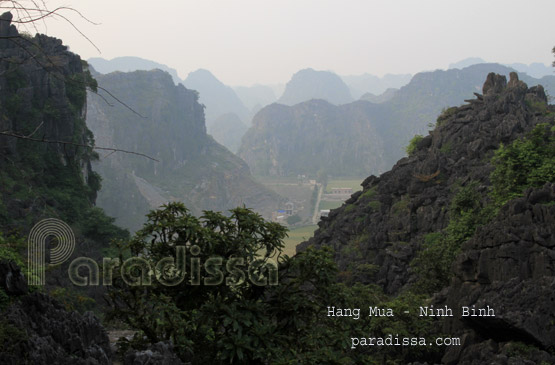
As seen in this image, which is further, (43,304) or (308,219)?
(308,219)

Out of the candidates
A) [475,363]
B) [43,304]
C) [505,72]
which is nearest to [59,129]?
[43,304]

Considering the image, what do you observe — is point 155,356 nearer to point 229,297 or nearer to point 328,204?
point 229,297

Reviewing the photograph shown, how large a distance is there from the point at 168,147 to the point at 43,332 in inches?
4466

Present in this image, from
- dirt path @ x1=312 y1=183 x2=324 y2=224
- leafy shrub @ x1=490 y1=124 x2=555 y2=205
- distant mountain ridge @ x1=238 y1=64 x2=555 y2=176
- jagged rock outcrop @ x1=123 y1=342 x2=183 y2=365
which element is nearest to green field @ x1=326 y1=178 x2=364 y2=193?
dirt path @ x1=312 y1=183 x2=324 y2=224

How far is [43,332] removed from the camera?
5.39 m

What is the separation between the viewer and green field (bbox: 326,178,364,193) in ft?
417

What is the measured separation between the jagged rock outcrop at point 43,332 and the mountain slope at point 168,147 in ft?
300

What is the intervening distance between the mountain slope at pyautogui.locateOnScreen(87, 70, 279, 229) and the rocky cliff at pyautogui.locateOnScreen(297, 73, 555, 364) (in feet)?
258

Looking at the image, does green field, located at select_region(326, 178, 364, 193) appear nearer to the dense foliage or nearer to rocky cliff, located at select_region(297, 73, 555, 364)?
rocky cliff, located at select_region(297, 73, 555, 364)

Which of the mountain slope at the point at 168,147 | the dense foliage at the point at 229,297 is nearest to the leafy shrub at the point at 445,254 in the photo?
the dense foliage at the point at 229,297

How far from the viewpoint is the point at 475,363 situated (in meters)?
8.04

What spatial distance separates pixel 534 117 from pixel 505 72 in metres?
202

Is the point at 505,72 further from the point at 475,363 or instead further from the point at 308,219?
the point at 475,363

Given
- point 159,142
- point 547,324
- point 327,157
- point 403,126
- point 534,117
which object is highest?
point 403,126
